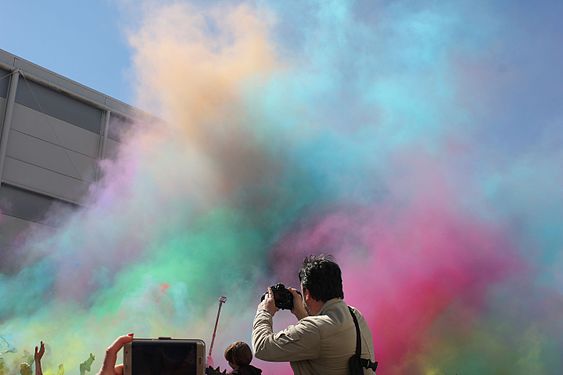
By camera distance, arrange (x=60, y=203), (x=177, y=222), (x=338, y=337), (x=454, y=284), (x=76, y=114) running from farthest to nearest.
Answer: (x=76, y=114) → (x=60, y=203) → (x=177, y=222) → (x=454, y=284) → (x=338, y=337)

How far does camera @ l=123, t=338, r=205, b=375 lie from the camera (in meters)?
2.23

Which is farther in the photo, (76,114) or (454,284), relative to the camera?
(76,114)

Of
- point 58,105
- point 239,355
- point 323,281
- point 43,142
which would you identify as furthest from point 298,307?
point 58,105

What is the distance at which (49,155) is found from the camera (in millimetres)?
18703

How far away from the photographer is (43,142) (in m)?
18.7

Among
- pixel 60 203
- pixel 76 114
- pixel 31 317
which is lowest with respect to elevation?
pixel 31 317

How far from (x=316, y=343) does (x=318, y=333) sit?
5 cm

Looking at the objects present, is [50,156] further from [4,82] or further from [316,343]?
[316,343]

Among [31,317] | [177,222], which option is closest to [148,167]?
[177,222]

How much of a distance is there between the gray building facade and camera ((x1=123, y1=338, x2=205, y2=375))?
613 inches

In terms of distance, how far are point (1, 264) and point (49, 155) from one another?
4173mm

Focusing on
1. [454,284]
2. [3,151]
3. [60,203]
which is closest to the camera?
[454,284]

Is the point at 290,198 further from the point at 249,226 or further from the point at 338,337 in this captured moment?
the point at 338,337

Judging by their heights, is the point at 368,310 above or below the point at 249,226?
below
